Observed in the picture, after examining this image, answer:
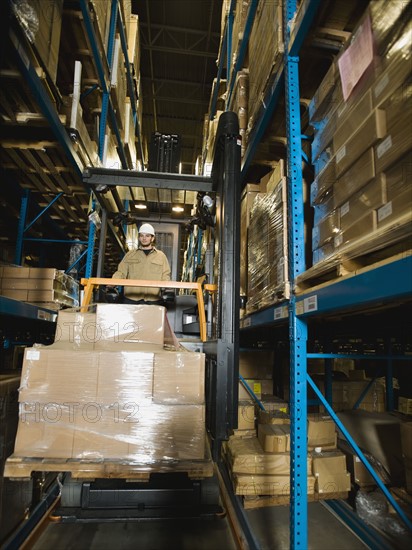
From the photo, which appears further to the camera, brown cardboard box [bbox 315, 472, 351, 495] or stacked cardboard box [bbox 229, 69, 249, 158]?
stacked cardboard box [bbox 229, 69, 249, 158]

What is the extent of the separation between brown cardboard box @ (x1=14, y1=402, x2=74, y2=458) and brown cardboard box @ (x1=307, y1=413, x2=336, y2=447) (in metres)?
2.29

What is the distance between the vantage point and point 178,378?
7.20 feet

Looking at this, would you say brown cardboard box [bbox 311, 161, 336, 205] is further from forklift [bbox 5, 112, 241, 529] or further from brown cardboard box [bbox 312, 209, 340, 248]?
forklift [bbox 5, 112, 241, 529]

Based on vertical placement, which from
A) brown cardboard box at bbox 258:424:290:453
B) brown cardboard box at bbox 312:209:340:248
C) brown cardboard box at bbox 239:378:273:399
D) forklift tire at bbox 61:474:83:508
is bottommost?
forklift tire at bbox 61:474:83:508

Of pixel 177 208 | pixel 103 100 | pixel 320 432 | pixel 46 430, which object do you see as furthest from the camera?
pixel 177 208

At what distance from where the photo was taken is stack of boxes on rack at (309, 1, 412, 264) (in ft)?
4.32

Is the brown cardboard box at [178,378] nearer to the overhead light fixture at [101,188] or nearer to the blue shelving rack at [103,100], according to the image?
the overhead light fixture at [101,188]

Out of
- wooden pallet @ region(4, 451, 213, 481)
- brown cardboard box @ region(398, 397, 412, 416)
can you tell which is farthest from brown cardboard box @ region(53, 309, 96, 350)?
brown cardboard box @ region(398, 397, 412, 416)

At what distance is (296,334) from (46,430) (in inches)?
68.4

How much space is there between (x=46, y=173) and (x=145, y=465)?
409 centimetres

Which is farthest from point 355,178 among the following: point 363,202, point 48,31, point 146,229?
point 48,31

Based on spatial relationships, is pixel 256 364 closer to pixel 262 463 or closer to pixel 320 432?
pixel 320 432

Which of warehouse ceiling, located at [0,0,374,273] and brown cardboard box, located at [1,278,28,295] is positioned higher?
warehouse ceiling, located at [0,0,374,273]

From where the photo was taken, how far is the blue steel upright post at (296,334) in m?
1.81
